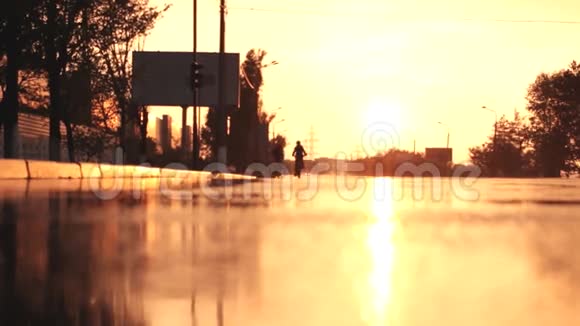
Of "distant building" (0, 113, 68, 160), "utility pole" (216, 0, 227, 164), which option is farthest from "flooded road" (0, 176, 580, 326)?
"distant building" (0, 113, 68, 160)

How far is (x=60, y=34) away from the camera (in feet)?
87.6

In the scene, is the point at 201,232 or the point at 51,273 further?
the point at 201,232

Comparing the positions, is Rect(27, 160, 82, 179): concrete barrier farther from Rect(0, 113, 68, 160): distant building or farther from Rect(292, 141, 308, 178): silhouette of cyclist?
Rect(0, 113, 68, 160): distant building

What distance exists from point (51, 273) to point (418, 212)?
22.9ft

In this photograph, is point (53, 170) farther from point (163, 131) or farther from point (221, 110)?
point (163, 131)

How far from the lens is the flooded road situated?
12.2ft

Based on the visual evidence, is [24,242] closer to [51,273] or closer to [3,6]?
[51,273]

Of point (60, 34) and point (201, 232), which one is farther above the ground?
point (60, 34)

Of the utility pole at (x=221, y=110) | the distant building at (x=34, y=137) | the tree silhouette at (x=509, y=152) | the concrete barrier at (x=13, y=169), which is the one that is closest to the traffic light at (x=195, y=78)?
the utility pole at (x=221, y=110)

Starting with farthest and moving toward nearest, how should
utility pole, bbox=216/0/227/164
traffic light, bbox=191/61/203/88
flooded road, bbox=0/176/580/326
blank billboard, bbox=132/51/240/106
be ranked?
1. blank billboard, bbox=132/51/240/106
2. utility pole, bbox=216/0/227/164
3. traffic light, bbox=191/61/203/88
4. flooded road, bbox=0/176/580/326

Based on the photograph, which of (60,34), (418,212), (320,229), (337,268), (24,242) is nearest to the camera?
(337,268)

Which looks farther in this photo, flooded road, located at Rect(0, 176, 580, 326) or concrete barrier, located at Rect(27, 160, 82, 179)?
concrete barrier, located at Rect(27, 160, 82, 179)

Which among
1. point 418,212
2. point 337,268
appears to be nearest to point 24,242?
point 337,268

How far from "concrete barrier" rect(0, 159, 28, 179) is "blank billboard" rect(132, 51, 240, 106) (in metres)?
64.0
